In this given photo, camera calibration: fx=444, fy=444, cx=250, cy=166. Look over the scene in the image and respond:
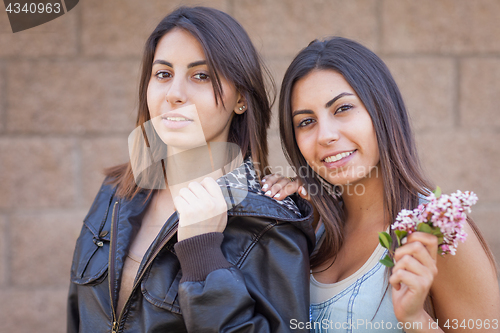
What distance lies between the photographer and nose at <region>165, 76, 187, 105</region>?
1.54m

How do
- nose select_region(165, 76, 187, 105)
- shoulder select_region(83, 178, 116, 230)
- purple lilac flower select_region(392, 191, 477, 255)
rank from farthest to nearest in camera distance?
shoulder select_region(83, 178, 116, 230) < nose select_region(165, 76, 187, 105) < purple lilac flower select_region(392, 191, 477, 255)

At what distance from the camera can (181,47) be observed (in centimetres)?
160

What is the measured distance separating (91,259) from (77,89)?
1.47 meters

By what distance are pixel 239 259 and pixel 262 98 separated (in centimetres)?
66

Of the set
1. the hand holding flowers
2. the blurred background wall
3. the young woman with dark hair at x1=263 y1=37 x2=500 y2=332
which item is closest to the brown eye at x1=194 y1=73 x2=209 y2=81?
the young woman with dark hair at x1=263 y1=37 x2=500 y2=332

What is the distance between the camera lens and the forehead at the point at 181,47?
1.58 meters

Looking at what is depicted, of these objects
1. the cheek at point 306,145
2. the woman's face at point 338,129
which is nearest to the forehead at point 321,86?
the woman's face at point 338,129

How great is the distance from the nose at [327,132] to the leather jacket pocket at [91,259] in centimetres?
89

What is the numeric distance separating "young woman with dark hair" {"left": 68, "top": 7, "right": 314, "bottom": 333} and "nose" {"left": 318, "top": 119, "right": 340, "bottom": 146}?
9.9 inches

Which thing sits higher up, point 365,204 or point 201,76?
point 201,76

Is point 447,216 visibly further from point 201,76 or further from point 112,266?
point 112,266

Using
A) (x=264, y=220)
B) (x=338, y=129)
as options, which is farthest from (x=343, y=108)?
(x=264, y=220)

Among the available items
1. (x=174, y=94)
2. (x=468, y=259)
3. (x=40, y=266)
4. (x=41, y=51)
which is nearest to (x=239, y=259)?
(x=174, y=94)

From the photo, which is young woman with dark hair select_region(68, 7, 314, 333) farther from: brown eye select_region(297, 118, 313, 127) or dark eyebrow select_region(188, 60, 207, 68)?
brown eye select_region(297, 118, 313, 127)
